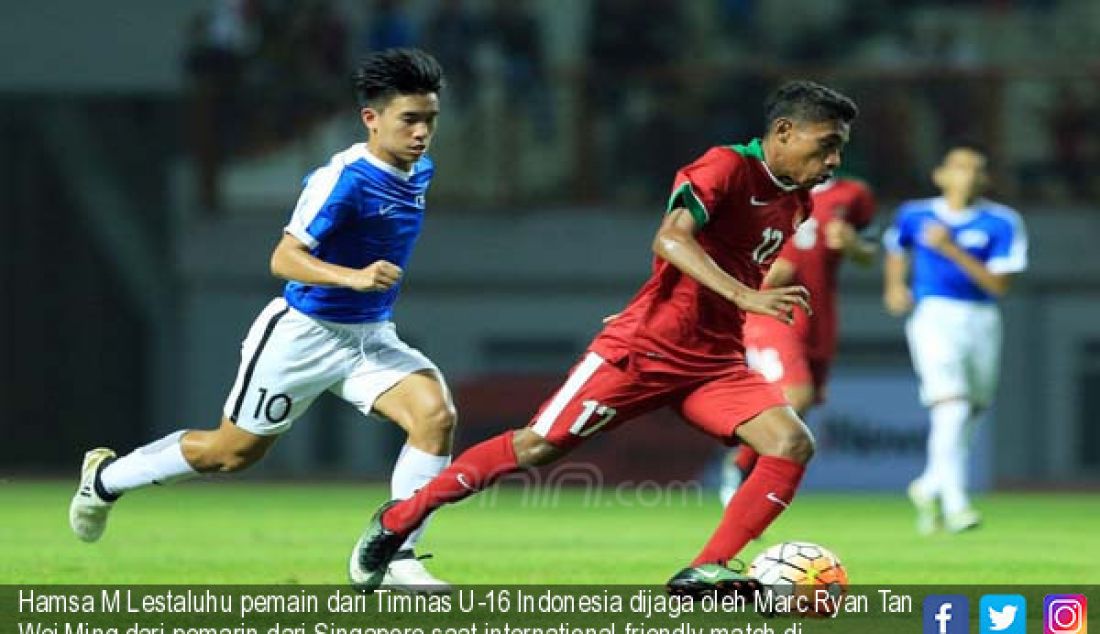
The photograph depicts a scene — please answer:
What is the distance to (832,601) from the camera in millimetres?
8539

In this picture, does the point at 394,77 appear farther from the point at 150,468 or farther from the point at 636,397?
the point at 150,468

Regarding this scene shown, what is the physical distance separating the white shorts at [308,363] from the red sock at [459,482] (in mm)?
730

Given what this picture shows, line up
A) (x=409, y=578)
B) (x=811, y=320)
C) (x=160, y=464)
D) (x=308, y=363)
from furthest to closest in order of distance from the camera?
(x=811, y=320), (x=160, y=464), (x=308, y=363), (x=409, y=578)

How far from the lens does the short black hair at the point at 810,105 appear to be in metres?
8.84

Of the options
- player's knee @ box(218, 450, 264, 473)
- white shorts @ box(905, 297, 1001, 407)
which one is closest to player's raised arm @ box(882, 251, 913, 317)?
white shorts @ box(905, 297, 1001, 407)

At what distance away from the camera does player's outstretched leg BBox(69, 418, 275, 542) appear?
391 inches

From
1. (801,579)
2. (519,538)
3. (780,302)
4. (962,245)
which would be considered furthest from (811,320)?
(780,302)

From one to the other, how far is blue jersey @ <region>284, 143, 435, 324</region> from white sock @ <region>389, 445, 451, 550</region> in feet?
2.01

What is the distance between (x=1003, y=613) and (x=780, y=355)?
4.96m

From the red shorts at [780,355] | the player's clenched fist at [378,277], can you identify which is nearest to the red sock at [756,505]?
the player's clenched fist at [378,277]

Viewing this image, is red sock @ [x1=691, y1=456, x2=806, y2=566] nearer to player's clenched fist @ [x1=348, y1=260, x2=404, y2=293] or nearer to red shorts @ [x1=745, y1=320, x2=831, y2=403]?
player's clenched fist @ [x1=348, y1=260, x2=404, y2=293]

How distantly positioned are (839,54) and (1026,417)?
12.4ft

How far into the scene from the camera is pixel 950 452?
547 inches

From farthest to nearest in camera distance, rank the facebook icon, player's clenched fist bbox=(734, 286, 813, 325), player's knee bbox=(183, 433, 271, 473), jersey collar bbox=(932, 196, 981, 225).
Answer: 1. jersey collar bbox=(932, 196, 981, 225)
2. player's knee bbox=(183, 433, 271, 473)
3. player's clenched fist bbox=(734, 286, 813, 325)
4. the facebook icon
